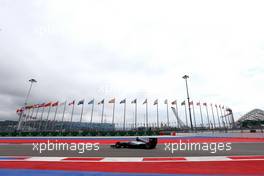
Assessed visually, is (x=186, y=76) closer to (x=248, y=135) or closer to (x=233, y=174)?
(x=248, y=135)

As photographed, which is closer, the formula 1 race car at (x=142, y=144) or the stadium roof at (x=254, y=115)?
the formula 1 race car at (x=142, y=144)

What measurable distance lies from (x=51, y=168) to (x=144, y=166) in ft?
12.8

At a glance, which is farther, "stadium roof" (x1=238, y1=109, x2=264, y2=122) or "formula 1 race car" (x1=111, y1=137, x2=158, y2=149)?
"stadium roof" (x1=238, y1=109, x2=264, y2=122)

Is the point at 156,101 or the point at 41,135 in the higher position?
the point at 156,101

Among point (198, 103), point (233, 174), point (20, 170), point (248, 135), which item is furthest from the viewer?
point (198, 103)

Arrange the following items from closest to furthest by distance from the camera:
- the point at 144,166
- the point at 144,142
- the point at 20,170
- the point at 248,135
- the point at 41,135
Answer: the point at 20,170
the point at 144,166
the point at 144,142
the point at 248,135
the point at 41,135

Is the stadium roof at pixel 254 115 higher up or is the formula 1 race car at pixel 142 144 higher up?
the stadium roof at pixel 254 115

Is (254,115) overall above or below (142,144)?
above

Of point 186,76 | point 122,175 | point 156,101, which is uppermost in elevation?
point 186,76

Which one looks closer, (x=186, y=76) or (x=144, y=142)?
(x=144, y=142)

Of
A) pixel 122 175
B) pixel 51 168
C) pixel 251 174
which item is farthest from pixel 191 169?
pixel 51 168

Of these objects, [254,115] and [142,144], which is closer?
[142,144]

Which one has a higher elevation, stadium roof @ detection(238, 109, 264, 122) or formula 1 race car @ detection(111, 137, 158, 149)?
stadium roof @ detection(238, 109, 264, 122)

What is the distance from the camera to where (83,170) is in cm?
723
